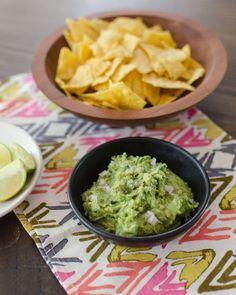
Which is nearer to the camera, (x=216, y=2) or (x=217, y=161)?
(x=217, y=161)

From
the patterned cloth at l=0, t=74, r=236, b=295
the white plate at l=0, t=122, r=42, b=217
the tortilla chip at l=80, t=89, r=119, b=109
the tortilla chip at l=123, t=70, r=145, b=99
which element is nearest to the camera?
the patterned cloth at l=0, t=74, r=236, b=295

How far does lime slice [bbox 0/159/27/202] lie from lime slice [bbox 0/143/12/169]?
1.2 inches

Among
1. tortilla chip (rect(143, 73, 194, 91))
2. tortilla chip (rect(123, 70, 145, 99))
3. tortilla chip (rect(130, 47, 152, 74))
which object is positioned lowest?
tortilla chip (rect(123, 70, 145, 99))

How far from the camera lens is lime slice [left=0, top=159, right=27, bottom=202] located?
119 cm

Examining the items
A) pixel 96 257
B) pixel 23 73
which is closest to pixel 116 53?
pixel 23 73

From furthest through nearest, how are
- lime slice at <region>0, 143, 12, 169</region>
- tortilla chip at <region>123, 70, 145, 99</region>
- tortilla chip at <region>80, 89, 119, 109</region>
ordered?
tortilla chip at <region>123, 70, 145, 99</region>, tortilla chip at <region>80, 89, 119, 109</region>, lime slice at <region>0, 143, 12, 169</region>

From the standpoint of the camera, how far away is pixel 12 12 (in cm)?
221

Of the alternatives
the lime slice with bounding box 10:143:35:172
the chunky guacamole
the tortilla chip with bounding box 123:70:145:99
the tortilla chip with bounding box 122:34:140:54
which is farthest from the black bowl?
the tortilla chip with bounding box 122:34:140:54

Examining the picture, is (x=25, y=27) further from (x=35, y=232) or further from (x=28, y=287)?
(x=28, y=287)

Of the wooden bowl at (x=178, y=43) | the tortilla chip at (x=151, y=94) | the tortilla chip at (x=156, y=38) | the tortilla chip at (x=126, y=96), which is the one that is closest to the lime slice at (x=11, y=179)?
the wooden bowl at (x=178, y=43)

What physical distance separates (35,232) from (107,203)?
221mm

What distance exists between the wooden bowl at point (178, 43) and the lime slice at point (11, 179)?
0.26 meters

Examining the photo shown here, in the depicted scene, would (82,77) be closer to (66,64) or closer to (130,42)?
(66,64)

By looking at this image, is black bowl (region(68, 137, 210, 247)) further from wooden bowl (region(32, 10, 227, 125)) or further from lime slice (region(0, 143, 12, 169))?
lime slice (region(0, 143, 12, 169))
